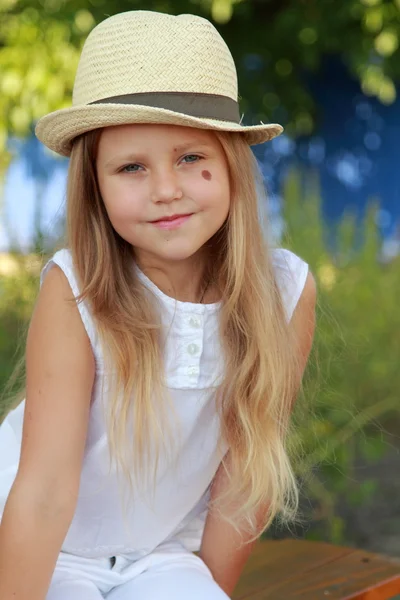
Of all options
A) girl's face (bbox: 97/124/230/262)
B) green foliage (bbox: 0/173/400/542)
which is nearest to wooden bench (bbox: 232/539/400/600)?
green foliage (bbox: 0/173/400/542)

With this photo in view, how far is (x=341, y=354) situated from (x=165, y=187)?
1.55 meters

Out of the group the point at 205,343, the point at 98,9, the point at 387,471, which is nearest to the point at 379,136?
the point at 98,9

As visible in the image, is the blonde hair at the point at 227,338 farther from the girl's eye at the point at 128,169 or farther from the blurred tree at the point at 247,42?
the blurred tree at the point at 247,42

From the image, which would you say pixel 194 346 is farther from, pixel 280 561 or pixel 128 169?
pixel 280 561

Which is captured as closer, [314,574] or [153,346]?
[153,346]

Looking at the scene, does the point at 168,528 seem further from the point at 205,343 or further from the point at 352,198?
the point at 352,198

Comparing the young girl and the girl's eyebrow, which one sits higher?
the girl's eyebrow

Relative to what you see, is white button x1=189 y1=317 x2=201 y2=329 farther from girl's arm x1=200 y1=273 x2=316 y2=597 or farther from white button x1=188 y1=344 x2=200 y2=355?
girl's arm x1=200 y1=273 x2=316 y2=597

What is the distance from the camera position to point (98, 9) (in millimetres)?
5254

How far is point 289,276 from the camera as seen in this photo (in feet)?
7.02

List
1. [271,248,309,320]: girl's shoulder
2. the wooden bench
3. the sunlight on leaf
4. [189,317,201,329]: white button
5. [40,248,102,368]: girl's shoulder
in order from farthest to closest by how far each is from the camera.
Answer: the sunlight on leaf → the wooden bench → [271,248,309,320]: girl's shoulder → [189,317,201,329]: white button → [40,248,102,368]: girl's shoulder

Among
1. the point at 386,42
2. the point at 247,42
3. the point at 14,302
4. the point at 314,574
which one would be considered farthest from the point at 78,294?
the point at 247,42

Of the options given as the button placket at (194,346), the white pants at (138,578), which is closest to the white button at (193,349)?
the button placket at (194,346)

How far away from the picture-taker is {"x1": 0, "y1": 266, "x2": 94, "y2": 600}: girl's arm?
178cm
